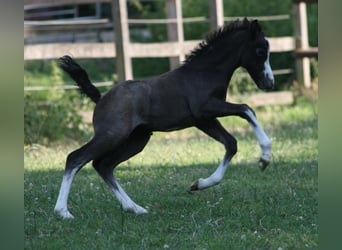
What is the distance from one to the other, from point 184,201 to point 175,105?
3.13 feet

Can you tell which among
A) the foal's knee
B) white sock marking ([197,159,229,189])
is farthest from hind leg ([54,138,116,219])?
the foal's knee

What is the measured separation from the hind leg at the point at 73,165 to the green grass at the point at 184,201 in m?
0.15

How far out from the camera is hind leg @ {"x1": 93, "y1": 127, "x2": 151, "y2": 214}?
609cm

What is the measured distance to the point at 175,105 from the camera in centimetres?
632

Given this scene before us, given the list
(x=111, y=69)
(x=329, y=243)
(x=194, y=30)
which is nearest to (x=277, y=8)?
(x=194, y=30)

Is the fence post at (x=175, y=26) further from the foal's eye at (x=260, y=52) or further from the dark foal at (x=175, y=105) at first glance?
the foal's eye at (x=260, y=52)

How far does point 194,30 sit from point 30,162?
10633mm

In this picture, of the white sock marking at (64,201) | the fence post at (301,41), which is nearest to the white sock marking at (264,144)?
the white sock marking at (64,201)

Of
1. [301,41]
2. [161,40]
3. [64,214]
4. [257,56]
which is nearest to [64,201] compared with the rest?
[64,214]

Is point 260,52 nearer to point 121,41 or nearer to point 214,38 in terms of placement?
point 214,38

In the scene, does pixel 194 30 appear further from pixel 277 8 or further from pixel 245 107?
pixel 245 107

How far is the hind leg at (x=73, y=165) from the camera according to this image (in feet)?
19.3

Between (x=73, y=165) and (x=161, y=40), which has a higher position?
(x=161, y=40)

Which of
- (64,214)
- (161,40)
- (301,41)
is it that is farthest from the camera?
(161,40)
